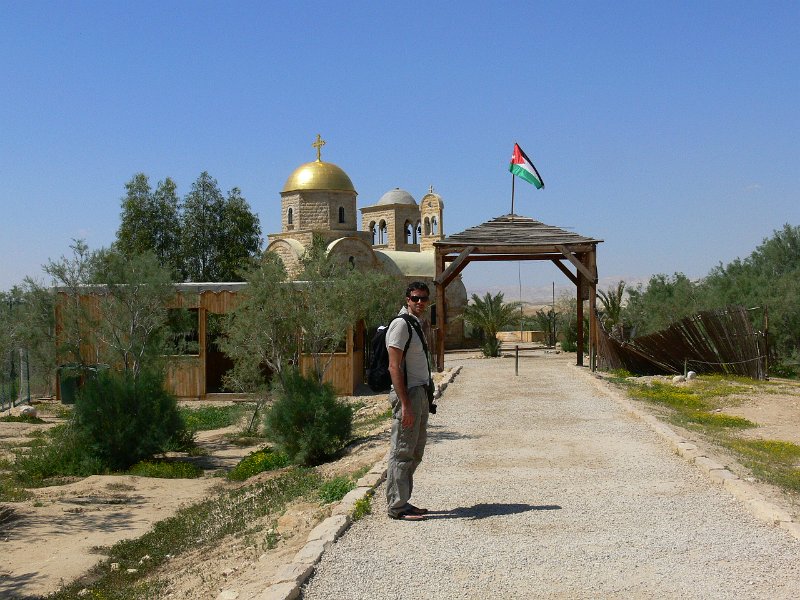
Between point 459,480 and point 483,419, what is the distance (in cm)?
482

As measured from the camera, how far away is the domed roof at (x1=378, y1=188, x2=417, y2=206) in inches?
2105

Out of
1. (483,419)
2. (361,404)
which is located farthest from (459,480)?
(361,404)

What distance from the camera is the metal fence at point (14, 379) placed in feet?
73.5

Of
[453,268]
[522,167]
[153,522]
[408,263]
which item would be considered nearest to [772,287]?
[522,167]

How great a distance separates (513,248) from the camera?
74.9ft

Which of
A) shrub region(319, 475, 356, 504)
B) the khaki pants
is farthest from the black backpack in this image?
shrub region(319, 475, 356, 504)

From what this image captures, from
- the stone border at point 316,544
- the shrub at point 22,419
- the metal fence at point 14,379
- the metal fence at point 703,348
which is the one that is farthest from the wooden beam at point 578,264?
the stone border at point 316,544

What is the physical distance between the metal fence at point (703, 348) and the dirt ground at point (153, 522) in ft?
13.0

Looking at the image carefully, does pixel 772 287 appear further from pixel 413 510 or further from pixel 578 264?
pixel 413 510

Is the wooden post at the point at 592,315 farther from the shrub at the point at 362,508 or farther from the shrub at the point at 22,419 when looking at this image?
the shrub at the point at 362,508

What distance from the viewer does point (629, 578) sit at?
517 cm

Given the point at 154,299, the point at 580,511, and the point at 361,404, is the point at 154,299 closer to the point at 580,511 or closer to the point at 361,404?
the point at 361,404

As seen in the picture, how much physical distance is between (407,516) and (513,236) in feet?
56.0

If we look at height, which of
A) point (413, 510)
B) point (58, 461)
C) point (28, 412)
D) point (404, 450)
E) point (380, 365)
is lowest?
point (58, 461)
